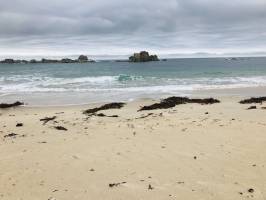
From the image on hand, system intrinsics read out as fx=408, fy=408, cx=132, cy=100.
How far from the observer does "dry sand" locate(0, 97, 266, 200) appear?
5523mm

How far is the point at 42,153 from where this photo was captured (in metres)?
7.63

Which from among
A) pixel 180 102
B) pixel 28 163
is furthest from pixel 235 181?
pixel 180 102

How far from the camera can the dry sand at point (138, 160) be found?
18.1 ft

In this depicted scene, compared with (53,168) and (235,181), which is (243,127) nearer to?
(235,181)

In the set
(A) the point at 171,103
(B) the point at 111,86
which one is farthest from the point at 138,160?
(B) the point at 111,86

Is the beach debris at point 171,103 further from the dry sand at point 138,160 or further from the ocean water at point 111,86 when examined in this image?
the dry sand at point 138,160

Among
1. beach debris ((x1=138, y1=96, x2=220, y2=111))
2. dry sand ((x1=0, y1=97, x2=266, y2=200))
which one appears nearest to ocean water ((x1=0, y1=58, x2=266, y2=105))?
beach debris ((x1=138, y1=96, x2=220, y2=111))

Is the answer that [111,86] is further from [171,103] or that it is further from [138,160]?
[138,160]

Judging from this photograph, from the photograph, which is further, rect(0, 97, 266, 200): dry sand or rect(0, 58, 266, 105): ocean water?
rect(0, 58, 266, 105): ocean water

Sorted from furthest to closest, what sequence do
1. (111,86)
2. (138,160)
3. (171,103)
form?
(111,86) → (171,103) → (138,160)

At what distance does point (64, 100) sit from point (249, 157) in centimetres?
1476

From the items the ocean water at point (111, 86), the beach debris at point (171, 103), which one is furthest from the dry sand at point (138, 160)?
the ocean water at point (111, 86)

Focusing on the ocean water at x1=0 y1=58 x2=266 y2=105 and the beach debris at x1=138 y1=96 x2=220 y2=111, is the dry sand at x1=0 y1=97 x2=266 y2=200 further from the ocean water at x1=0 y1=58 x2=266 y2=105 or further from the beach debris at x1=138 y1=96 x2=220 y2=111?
the ocean water at x1=0 y1=58 x2=266 y2=105

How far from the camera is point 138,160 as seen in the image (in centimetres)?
692
